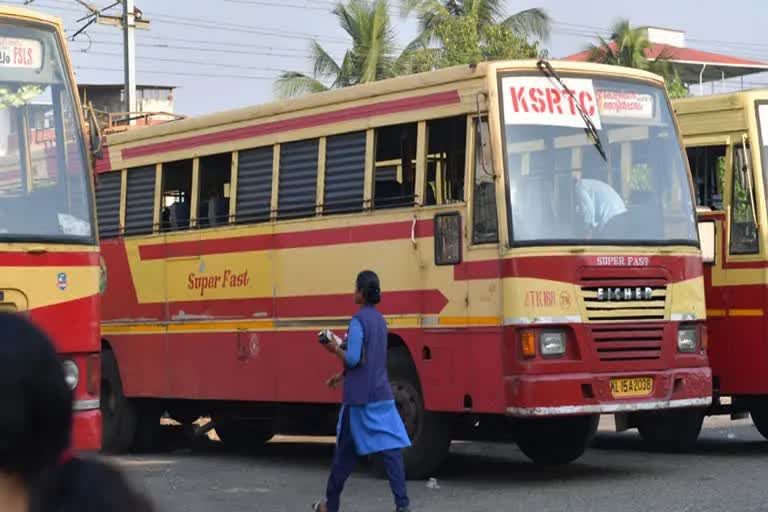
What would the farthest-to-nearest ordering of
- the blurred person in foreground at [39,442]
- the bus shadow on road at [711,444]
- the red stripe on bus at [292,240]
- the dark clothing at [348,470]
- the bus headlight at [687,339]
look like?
the bus shadow on road at [711,444] → the red stripe on bus at [292,240] → the bus headlight at [687,339] → the dark clothing at [348,470] → the blurred person in foreground at [39,442]

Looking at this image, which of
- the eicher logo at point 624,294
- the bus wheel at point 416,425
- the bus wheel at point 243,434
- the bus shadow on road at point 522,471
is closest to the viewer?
the eicher logo at point 624,294

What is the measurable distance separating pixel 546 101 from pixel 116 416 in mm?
6056

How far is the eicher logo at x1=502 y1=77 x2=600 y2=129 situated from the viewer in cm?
1221

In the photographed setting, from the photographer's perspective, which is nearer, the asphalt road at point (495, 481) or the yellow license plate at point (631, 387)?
the asphalt road at point (495, 481)

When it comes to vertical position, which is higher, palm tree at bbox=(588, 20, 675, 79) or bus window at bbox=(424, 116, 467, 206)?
palm tree at bbox=(588, 20, 675, 79)

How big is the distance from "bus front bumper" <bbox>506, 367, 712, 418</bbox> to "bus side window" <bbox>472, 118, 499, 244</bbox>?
3.75 feet

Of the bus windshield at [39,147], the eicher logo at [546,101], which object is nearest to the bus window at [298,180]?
the eicher logo at [546,101]

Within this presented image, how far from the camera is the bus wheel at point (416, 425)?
41.4ft

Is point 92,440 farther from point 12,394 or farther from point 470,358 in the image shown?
point 12,394

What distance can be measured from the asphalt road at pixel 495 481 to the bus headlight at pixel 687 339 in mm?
1021

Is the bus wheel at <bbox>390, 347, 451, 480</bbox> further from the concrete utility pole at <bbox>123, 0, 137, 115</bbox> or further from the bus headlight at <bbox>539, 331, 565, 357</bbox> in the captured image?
the concrete utility pole at <bbox>123, 0, 137, 115</bbox>

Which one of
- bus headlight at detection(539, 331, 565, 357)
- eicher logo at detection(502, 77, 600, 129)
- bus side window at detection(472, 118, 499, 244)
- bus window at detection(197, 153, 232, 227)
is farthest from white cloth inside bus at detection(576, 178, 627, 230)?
bus window at detection(197, 153, 232, 227)

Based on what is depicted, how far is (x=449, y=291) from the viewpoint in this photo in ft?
40.9

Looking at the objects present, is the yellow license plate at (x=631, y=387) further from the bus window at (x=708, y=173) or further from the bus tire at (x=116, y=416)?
the bus tire at (x=116, y=416)
